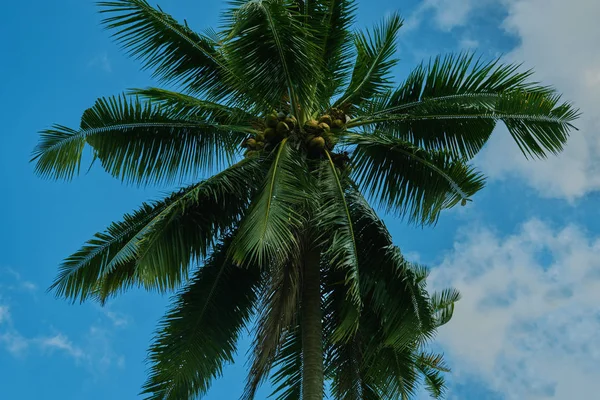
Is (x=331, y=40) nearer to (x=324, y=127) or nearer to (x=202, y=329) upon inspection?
(x=324, y=127)

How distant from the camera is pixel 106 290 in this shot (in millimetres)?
11453

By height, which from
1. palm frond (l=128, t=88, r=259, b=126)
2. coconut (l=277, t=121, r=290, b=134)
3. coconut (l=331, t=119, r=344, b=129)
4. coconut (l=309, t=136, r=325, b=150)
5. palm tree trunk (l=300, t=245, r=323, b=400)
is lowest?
palm tree trunk (l=300, t=245, r=323, b=400)

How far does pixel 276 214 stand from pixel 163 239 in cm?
169

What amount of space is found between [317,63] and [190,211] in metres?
2.58

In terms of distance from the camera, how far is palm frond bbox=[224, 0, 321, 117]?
32.1ft

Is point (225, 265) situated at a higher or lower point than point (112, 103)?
lower

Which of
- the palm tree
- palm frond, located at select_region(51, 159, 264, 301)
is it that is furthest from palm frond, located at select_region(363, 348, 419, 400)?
palm frond, located at select_region(51, 159, 264, 301)

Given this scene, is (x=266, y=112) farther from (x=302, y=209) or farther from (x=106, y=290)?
(x=106, y=290)

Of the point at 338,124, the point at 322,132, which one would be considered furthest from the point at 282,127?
the point at 338,124

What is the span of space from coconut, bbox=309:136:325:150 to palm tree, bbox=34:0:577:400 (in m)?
0.03

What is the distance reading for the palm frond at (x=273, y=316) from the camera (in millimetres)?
10406

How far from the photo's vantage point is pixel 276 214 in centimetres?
960

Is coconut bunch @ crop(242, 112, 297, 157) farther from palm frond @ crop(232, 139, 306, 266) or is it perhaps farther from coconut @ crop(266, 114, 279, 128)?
palm frond @ crop(232, 139, 306, 266)

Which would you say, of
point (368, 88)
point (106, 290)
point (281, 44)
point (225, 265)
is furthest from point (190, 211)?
point (368, 88)
